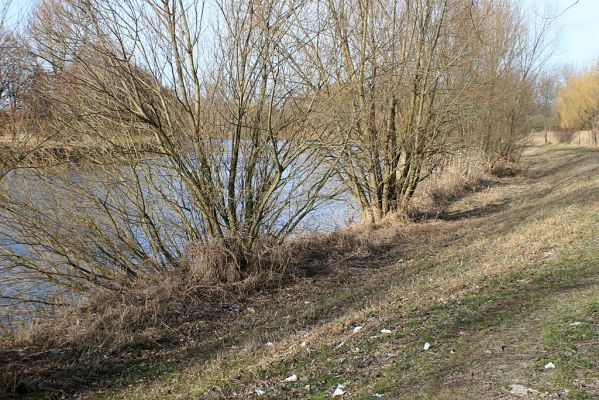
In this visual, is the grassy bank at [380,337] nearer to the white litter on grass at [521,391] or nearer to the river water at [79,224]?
the white litter on grass at [521,391]

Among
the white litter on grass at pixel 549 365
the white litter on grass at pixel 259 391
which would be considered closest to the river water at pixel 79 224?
the white litter on grass at pixel 259 391

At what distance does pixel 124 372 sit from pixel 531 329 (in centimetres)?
388

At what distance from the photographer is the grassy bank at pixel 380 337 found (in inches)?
148

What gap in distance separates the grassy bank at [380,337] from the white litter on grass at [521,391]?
0.02 m

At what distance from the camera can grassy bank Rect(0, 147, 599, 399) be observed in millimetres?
3762

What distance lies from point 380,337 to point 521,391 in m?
1.67

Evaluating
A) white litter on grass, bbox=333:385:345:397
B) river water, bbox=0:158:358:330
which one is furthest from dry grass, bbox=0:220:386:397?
white litter on grass, bbox=333:385:345:397

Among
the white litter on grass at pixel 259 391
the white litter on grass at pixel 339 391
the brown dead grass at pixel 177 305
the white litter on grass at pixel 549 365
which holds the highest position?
the brown dead grass at pixel 177 305

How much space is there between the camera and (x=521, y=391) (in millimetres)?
3273

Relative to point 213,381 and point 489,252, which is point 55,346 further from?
point 489,252

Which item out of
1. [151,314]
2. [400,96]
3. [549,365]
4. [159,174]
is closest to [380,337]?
[549,365]

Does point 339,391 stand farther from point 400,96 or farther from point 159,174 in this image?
point 400,96

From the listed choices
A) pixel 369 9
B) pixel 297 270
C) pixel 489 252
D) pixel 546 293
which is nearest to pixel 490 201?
pixel 369 9

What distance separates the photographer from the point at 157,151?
795 cm
